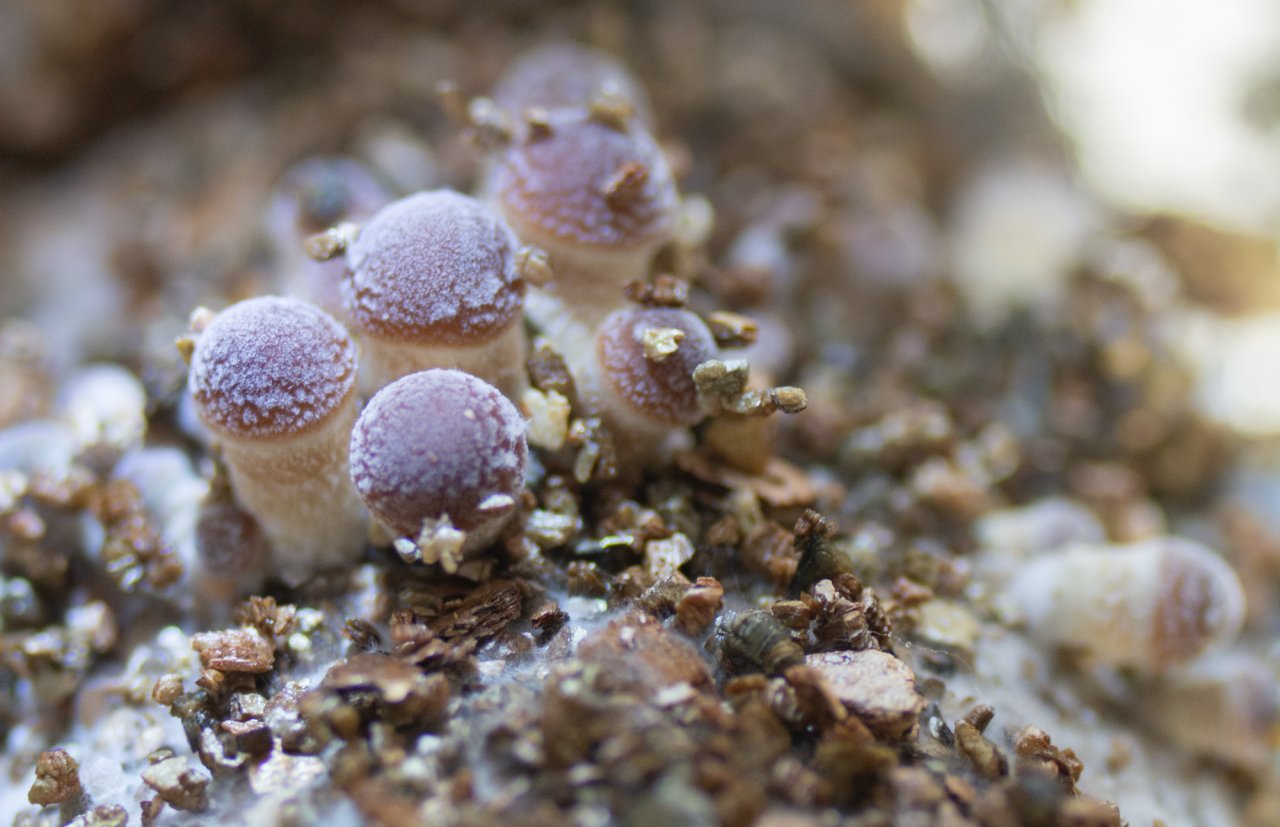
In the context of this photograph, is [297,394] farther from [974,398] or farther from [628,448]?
[974,398]

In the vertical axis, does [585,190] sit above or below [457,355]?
above

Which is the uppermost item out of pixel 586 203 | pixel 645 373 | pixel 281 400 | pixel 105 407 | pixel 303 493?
pixel 586 203

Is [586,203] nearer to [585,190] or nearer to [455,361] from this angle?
[585,190]

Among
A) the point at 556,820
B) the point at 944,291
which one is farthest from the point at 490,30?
the point at 556,820

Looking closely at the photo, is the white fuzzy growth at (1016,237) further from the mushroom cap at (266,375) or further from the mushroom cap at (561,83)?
the mushroom cap at (266,375)

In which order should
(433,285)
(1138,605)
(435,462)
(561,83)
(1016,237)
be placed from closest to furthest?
(435,462) → (433,285) → (1138,605) → (561,83) → (1016,237)

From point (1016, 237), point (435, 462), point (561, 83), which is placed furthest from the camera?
point (1016, 237)

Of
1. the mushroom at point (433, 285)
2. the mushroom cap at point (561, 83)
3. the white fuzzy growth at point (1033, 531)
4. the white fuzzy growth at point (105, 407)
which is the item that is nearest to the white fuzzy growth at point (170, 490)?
the white fuzzy growth at point (105, 407)

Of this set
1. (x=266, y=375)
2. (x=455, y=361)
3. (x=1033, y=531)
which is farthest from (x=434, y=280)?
(x=1033, y=531)
